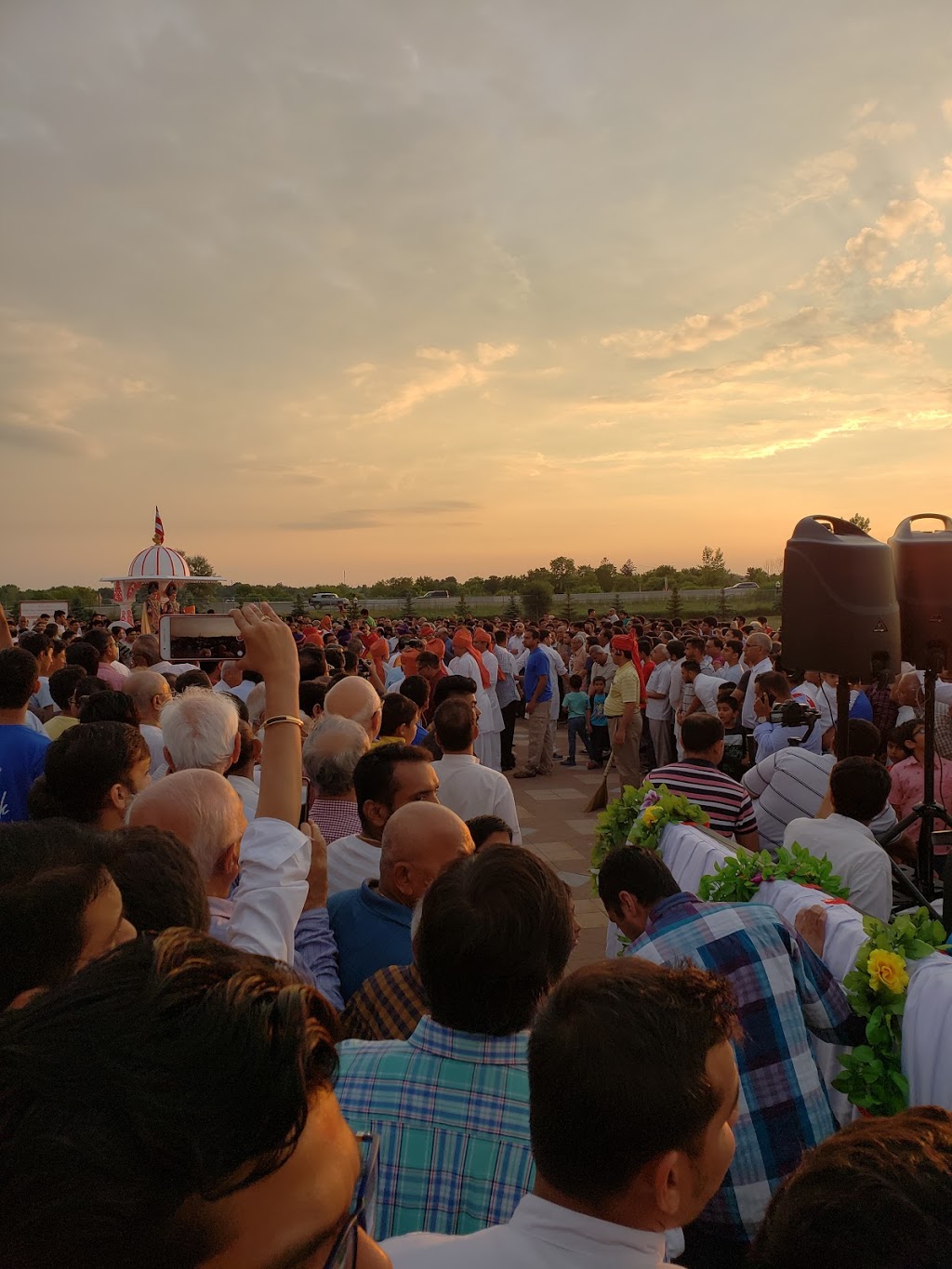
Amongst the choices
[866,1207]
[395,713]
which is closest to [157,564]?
[395,713]

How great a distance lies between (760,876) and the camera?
3.18 m

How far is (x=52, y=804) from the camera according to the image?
3051 millimetres

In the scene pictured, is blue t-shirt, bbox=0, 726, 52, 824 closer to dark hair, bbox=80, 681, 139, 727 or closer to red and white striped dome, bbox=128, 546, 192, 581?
dark hair, bbox=80, 681, 139, 727

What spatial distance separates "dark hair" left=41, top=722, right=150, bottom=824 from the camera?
3000 mm

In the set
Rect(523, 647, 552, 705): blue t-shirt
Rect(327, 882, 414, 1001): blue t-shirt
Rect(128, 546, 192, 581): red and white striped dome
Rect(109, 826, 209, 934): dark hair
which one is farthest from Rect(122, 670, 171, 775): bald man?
Rect(128, 546, 192, 581): red and white striped dome

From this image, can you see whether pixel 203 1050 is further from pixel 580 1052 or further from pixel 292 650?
pixel 292 650

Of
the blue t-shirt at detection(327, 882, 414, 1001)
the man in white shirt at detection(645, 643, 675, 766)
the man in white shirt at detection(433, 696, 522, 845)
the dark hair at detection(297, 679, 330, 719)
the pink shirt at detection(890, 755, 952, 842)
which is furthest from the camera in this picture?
the man in white shirt at detection(645, 643, 675, 766)

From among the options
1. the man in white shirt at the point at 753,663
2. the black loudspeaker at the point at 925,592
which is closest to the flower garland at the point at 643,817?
the black loudspeaker at the point at 925,592

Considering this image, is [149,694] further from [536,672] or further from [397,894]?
[536,672]

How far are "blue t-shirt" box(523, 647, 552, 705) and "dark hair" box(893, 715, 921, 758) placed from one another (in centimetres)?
588

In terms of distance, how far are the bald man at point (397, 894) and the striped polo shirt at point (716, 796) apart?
94.3 inches

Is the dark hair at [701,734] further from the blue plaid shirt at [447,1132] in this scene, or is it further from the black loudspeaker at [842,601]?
the blue plaid shirt at [447,1132]

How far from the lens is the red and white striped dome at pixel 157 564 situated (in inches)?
668

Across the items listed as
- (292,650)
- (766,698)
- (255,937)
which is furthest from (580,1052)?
(766,698)
